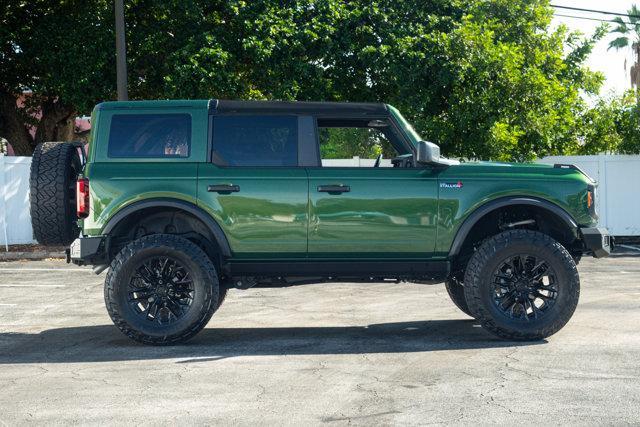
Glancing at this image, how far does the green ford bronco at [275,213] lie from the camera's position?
8195mm

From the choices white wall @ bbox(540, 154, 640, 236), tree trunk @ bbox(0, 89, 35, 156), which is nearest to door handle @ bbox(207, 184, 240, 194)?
white wall @ bbox(540, 154, 640, 236)

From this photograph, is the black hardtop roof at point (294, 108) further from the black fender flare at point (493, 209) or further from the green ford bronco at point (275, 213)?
the black fender flare at point (493, 209)

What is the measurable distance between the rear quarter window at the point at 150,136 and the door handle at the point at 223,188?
40 centimetres

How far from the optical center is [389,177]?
27.3 ft

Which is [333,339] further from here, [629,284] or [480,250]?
[629,284]

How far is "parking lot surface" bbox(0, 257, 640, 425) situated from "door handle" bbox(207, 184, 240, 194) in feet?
4.52

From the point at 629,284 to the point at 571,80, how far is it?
12773mm

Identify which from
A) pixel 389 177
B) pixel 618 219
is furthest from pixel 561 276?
pixel 618 219

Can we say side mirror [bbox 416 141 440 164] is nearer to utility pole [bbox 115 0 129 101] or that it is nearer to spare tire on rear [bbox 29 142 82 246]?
spare tire on rear [bbox 29 142 82 246]

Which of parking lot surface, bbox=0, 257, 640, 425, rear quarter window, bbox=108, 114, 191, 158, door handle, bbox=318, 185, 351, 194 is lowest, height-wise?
parking lot surface, bbox=0, 257, 640, 425

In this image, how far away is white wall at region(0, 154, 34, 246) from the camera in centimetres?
1988

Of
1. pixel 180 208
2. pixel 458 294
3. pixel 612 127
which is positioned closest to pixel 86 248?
pixel 180 208

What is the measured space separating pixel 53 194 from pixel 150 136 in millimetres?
1012

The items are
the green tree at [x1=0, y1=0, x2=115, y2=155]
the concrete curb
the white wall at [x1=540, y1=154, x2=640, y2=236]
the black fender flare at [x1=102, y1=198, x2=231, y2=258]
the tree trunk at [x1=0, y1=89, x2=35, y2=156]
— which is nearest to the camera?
the black fender flare at [x1=102, y1=198, x2=231, y2=258]
